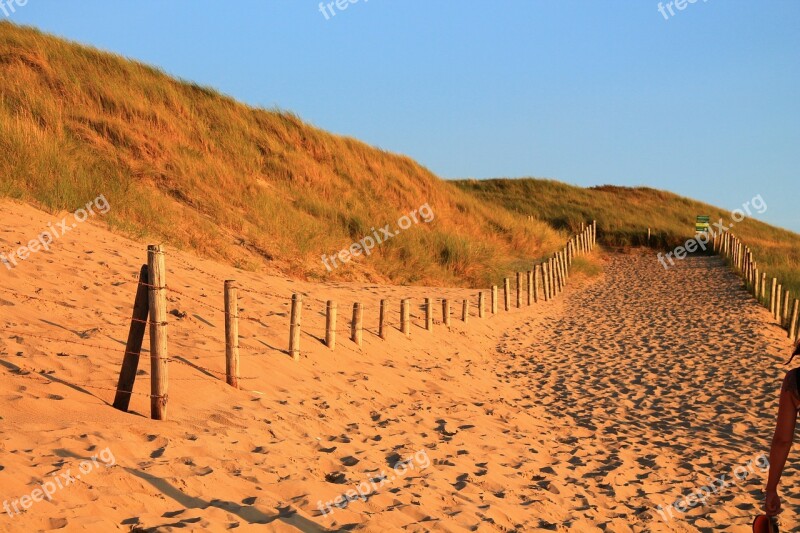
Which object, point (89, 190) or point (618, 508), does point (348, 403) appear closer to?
point (618, 508)

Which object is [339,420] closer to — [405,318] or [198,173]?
[405,318]

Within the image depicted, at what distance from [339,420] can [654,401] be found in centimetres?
495

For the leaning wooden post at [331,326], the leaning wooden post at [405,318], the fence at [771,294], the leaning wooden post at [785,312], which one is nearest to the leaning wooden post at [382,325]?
the leaning wooden post at [405,318]

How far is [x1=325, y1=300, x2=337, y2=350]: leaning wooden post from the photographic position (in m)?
9.81

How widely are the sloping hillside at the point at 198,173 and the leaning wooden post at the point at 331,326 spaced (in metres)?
4.58

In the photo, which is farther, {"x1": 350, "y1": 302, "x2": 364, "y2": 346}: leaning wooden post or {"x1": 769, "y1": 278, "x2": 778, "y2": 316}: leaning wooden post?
{"x1": 769, "y1": 278, "x2": 778, "y2": 316}: leaning wooden post

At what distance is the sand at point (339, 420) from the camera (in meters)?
4.84

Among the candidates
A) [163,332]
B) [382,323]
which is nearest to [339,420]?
[163,332]

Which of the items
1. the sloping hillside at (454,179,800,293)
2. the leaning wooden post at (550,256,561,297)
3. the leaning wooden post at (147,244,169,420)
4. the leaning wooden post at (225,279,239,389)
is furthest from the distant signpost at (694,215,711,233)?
the leaning wooden post at (147,244,169,420)

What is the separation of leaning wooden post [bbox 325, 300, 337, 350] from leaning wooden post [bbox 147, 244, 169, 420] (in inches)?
148

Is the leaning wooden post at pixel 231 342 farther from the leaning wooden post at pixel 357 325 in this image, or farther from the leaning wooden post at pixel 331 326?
the leaning wooden post at pixel 357 325

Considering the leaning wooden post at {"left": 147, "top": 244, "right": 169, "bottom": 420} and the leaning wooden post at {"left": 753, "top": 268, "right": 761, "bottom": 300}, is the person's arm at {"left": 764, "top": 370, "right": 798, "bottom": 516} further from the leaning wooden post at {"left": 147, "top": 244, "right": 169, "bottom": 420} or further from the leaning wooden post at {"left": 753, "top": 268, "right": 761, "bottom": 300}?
the leaning wooden post at {"left": 753, "top": 268, "right": 761, "bottom": 300}

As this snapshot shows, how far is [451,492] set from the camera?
18.7 ft

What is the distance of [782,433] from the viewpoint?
3486mm
